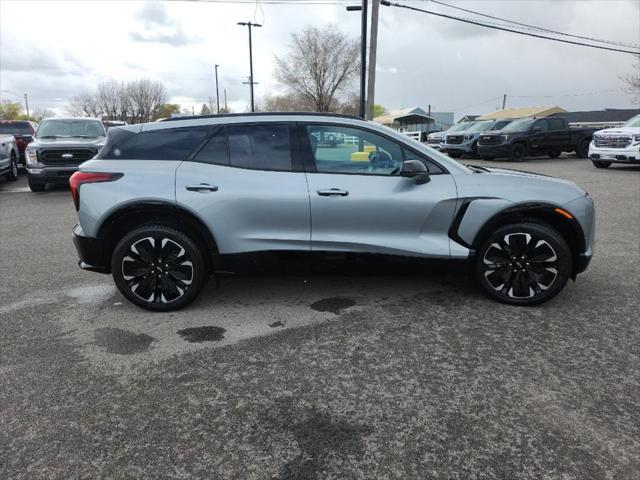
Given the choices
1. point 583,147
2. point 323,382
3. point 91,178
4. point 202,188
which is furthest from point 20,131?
point 583,147

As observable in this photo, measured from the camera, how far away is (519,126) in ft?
66.4

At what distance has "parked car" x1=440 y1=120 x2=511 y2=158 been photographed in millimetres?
21391

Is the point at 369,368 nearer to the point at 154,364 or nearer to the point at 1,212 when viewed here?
the point at 154,364

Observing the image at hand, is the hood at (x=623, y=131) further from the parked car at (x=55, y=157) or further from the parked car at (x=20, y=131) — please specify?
A: the parked car at (x=20, y=131)

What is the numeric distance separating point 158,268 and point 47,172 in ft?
29.9

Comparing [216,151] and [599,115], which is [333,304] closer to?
[216,151]

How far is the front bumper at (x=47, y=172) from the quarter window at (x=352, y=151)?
933cm

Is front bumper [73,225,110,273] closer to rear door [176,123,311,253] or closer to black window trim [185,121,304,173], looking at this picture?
rear door [176,123,311,253]

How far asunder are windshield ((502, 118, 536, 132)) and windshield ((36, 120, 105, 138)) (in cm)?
1520

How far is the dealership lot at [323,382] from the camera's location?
2.34 metres

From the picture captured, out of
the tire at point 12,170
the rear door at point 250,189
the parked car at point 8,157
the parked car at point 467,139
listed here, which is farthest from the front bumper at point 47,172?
the parked car at point 467,139

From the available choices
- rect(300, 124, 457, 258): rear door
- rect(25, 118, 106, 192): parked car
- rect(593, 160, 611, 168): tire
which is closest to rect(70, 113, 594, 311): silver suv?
rect(300, 124, 457, 258): rear door

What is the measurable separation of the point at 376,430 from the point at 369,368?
0.64m

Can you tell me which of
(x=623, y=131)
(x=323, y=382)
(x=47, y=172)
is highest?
(x=623, y=131)
